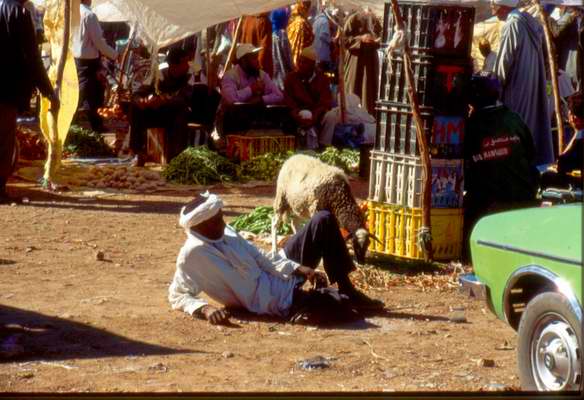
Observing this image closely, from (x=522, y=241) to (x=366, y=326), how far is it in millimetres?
2018

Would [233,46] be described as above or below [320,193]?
above

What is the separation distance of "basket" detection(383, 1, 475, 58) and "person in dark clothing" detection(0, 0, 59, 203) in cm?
413

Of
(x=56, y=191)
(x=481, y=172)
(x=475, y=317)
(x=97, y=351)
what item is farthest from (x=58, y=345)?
(x=56, y=191)

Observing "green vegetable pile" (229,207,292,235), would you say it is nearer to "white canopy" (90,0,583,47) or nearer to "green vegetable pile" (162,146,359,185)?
"green vegetable pile" (162,146,359,185)

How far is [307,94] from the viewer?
14898 millimetres

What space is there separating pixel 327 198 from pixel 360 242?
1.40 ft

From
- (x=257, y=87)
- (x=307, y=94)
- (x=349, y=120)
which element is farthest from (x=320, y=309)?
(x=349, y=120)

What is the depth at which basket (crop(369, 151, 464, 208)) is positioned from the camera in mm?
8625

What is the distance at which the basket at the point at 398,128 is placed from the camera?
853 centimetres

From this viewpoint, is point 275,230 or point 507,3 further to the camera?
point 507,3

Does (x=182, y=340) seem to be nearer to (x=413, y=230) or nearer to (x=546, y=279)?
(x=546, y=279)

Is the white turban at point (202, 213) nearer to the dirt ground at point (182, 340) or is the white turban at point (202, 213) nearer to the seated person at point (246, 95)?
the dirt ground at point (182, 340)

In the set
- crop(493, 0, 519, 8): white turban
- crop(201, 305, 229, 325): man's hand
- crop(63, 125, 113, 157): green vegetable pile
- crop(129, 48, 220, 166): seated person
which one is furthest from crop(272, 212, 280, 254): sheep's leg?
crop(63, 125, 113, 157): green vegetable pile

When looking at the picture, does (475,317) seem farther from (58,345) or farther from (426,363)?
(58,345)
